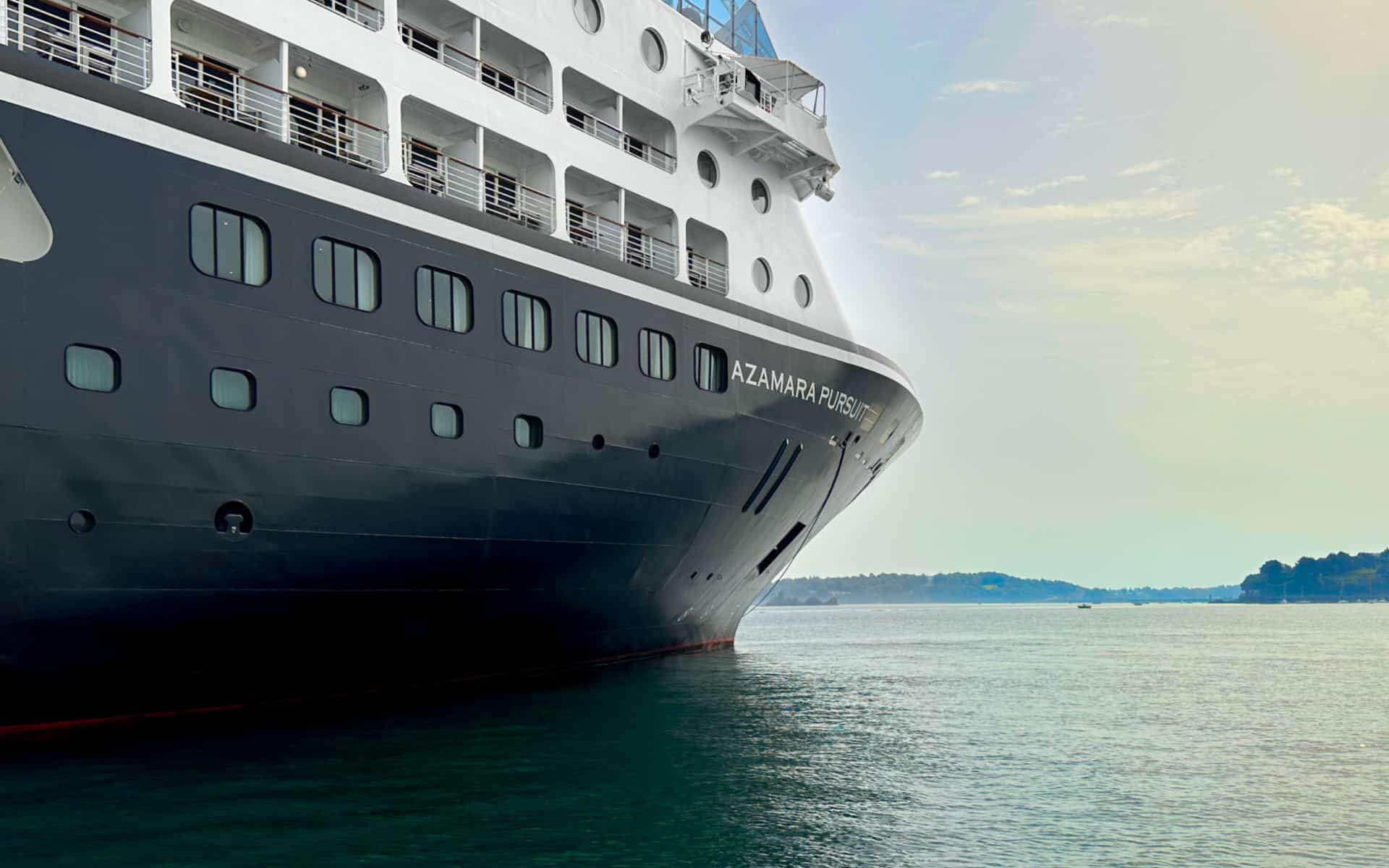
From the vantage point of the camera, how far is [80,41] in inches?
506

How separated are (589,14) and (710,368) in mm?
6643

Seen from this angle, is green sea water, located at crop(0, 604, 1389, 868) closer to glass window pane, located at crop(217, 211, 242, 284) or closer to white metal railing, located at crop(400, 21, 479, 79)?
glass window pane, located at crop(217, 211, 242, 284)

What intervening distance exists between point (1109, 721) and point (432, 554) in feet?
31.7

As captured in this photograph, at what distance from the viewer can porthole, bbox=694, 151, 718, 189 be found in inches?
891

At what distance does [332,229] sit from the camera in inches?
564

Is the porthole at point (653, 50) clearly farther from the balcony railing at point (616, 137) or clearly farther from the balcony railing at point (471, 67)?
the balcony railing at point (471, 67)

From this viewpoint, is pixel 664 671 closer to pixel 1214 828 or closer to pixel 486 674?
pixel 486 674

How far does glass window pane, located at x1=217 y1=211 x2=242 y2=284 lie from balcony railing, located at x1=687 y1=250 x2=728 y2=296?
9888 millimetres

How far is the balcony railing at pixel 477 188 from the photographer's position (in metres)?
16.8

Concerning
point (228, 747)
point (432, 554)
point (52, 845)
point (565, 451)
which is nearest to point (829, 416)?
point (565, 451)

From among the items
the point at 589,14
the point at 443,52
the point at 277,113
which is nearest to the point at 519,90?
the point at 443,52

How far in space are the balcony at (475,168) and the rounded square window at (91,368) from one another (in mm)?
5612

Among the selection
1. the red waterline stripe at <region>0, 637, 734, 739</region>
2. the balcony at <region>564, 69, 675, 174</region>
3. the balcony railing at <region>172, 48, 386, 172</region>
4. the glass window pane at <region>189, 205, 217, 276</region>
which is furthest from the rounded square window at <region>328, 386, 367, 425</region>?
the balcony at <region>564, 69, 675, 174</region>

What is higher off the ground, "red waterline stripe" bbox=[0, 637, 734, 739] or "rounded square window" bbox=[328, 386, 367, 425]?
"rounded square window" bbox=[328, 386, 367, 425]
